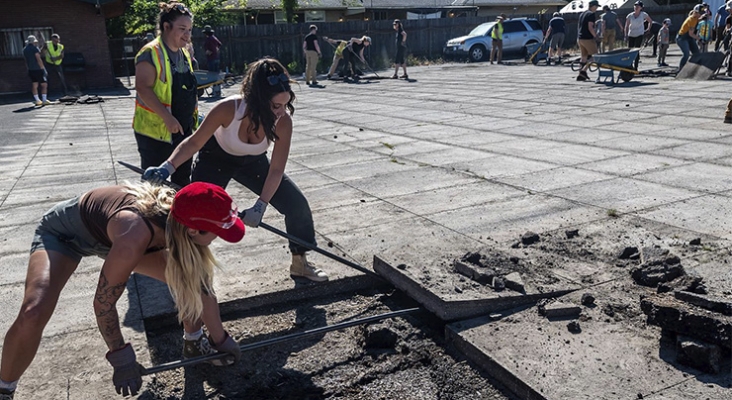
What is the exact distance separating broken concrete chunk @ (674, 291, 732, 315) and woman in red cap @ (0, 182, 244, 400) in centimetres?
233

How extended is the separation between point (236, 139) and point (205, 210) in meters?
1.48

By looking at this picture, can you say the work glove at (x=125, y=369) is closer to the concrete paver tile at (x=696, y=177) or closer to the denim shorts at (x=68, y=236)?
the denim shorts at (x=68, y=236)

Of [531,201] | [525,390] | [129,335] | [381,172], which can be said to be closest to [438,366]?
[525,390]

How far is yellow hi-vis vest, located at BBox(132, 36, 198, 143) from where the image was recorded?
4.70 metres

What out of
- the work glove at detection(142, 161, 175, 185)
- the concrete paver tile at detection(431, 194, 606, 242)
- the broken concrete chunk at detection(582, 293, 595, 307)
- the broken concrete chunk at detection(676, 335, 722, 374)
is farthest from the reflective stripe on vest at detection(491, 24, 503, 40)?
the broken concrete chunk at detection(676, 335, 722, 374)

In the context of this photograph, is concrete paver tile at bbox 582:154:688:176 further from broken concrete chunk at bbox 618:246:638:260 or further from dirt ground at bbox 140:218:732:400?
broken concrete chunk at bbox 618:246:638:260

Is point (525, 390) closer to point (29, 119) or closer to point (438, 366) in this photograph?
point (438, 366)

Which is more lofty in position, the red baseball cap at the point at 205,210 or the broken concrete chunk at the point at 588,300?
the red baseball cap at the point at 205,210

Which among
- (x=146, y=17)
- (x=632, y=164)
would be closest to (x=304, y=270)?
(x=632, y=164)

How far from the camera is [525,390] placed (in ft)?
10.3

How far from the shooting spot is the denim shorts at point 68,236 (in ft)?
10.1

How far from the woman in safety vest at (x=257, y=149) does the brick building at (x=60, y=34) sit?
20.9 meters

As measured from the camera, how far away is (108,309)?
9.46 feet

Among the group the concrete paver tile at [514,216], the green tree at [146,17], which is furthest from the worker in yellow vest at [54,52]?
the concrete paver tile at [514,216]
